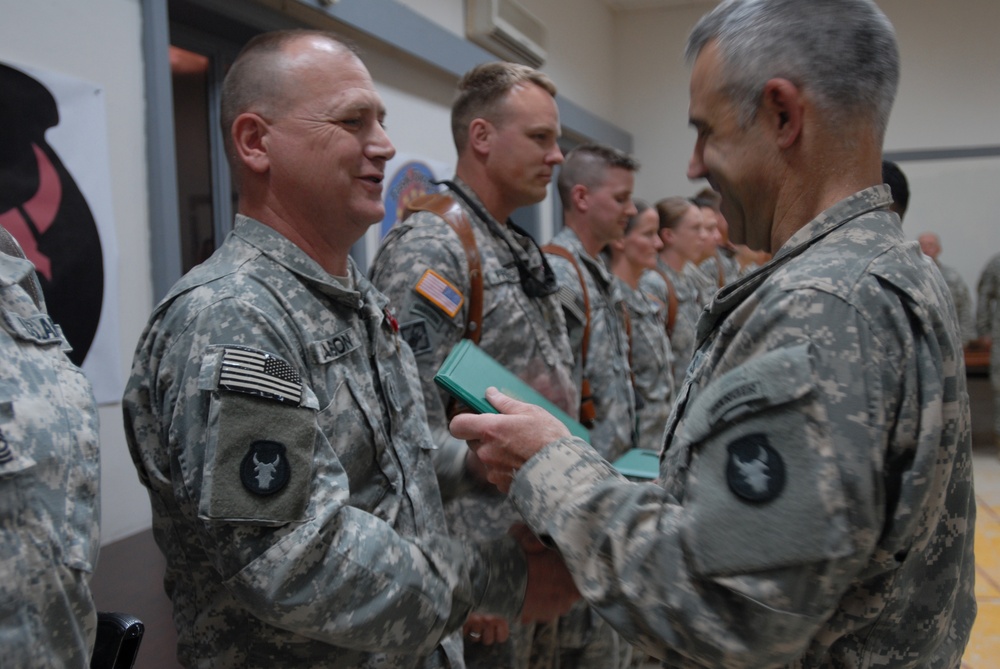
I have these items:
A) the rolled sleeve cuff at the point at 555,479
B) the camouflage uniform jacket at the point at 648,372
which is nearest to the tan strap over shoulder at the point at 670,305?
the camouflage uniform jacket at the point at 648,372

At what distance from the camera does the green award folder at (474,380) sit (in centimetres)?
113

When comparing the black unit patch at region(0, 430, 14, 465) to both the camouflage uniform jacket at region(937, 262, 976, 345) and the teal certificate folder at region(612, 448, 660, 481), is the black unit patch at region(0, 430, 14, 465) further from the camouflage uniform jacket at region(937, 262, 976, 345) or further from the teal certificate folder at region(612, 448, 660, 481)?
the camouflage uniform jacket at region(937, 262, 976, 345)

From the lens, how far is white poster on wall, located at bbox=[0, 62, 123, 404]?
169 centimetres

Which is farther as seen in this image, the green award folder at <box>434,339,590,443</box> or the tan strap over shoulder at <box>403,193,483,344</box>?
the tan strap over shoulder at <box>403,193,483,344</box>

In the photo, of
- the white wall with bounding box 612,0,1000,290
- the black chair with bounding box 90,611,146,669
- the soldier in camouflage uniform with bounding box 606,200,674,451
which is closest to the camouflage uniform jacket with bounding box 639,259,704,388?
the soldier in camouflage uniform with bounding box 606,200,674,451

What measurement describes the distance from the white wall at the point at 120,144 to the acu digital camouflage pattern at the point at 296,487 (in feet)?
2.96

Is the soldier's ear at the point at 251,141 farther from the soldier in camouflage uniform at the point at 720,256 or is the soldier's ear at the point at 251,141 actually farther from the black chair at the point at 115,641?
the soldier in camouflage uniform at the point at 720,256

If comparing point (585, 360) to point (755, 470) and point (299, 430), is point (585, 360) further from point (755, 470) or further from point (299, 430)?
point (755, 470)

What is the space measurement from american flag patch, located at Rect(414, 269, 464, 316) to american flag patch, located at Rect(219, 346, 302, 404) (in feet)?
2.66

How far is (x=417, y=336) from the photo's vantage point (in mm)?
1770

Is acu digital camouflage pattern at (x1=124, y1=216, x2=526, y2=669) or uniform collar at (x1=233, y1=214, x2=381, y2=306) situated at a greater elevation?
uniform collar at (x1=233, y1=214, x2=381, y2=306)

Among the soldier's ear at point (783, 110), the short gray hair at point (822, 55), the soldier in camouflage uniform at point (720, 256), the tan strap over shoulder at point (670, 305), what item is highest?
the soldier in camouflage uniform at point (720, 256)

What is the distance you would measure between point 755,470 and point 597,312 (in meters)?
1.98

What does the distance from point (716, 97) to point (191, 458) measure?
840mm
